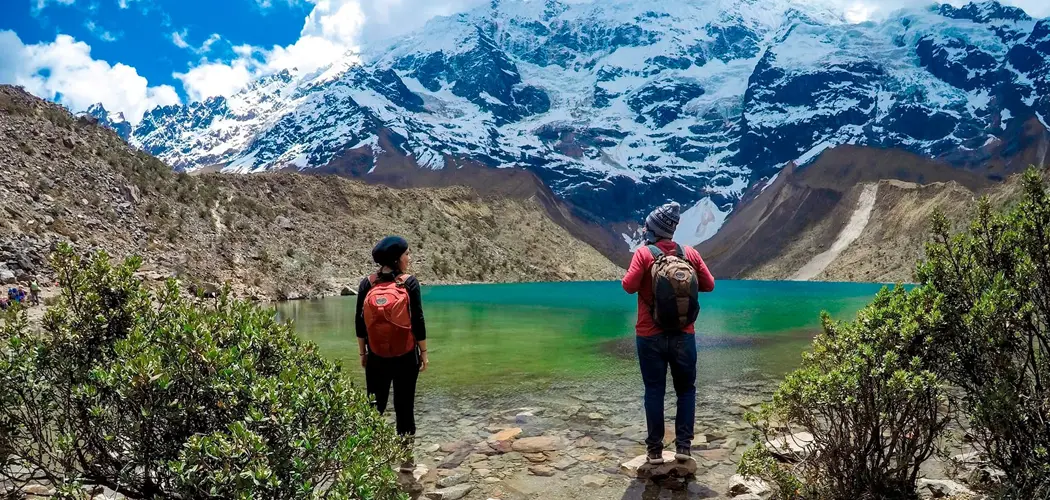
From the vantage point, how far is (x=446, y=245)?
268 ft

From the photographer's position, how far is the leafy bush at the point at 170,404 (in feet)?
8.68

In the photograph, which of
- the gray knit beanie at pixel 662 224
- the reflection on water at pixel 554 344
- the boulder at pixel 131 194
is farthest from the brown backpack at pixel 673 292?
the boulder at pixel 131 194

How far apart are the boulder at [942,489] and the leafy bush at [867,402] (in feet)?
1.61

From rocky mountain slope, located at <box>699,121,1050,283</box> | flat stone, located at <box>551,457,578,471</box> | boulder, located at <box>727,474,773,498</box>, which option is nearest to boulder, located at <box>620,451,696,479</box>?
boulder, located at <box>727,474,773,498</box>

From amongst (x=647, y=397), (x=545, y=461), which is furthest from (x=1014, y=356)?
(x=545, y=461)

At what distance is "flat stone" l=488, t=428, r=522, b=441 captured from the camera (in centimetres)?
739

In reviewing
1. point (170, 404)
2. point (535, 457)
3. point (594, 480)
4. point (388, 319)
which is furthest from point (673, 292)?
point (170, 404)

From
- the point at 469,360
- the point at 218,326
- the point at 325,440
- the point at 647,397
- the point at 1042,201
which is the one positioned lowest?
the point at 469,360

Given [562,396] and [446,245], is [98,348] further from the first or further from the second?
[446,245]

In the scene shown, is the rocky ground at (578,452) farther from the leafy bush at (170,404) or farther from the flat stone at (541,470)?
the leafy bush at (170,404)

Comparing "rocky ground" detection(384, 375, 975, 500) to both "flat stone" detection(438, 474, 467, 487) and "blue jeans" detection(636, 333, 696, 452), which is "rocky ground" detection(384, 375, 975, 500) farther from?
"blue jeans" detection(636, 333, 696, 452)

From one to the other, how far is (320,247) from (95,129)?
24264 millimetres

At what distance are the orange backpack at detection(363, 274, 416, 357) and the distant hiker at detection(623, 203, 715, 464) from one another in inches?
89.2

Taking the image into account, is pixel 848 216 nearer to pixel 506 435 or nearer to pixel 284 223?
pixel 284 223
